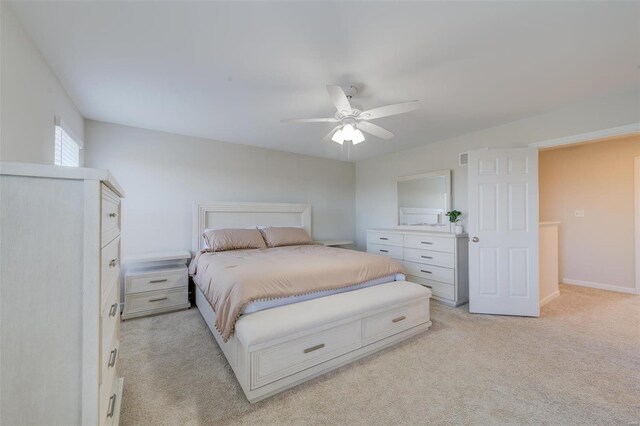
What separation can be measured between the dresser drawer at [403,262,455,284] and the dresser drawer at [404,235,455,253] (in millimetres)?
265

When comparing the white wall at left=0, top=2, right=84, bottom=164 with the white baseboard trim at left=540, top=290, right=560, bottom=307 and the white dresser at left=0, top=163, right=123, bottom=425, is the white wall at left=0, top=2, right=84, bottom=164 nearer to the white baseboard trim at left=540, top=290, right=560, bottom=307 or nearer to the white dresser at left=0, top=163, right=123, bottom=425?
the white dresser at left=0, top=163, right=123, bottom=425

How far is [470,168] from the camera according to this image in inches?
127

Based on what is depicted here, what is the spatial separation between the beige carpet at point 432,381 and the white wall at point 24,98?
5.68 ft

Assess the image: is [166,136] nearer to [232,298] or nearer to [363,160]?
[232,298]

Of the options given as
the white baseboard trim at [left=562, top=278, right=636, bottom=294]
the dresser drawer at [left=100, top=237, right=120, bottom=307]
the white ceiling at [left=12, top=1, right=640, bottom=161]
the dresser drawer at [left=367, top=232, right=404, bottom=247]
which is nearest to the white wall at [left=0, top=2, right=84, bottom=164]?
the white ceiling at [left=12, top=1, right=640, bottom=161]

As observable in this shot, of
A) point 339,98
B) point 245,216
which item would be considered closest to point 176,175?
point 245,216

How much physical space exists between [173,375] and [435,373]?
2.00 m

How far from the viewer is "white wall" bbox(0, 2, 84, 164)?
141cm

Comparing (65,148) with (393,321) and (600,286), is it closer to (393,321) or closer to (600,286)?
(393,321)

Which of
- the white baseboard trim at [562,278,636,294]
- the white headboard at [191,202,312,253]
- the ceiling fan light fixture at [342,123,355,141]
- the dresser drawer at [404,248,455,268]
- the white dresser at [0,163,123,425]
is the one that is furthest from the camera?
the white baseboard trim at [562,278,636,294]

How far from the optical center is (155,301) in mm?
3076

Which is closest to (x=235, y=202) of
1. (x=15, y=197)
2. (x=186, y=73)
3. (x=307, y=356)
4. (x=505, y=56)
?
(x=186, y=73)

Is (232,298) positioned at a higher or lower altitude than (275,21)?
lower

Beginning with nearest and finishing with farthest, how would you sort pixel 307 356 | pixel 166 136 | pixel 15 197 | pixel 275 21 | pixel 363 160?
pixel 15 197, pixel 275 21, pixel 307 356, pixel 166 136, pixel 363 160
